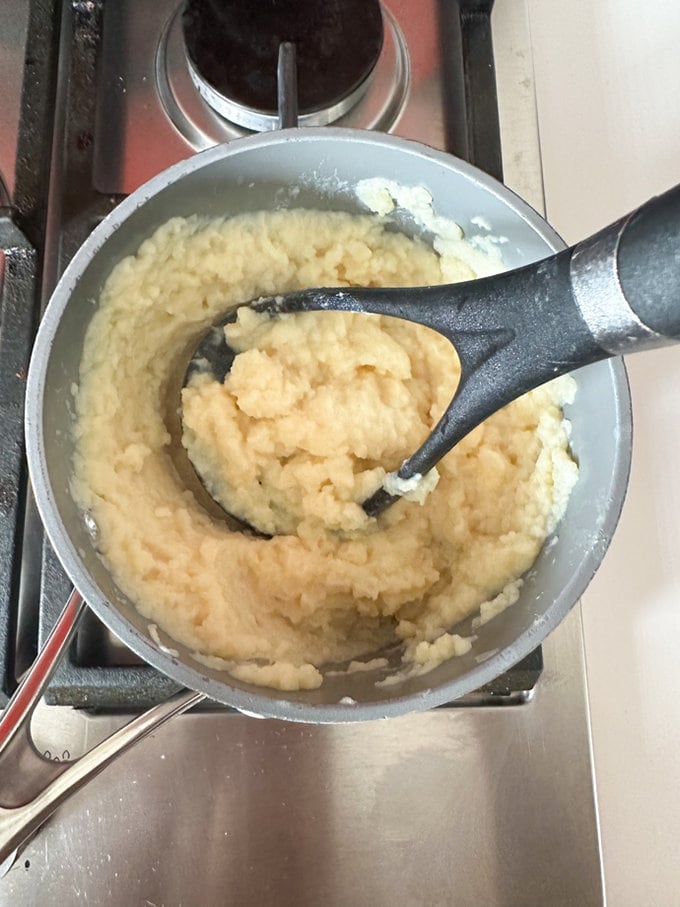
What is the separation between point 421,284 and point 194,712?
1.78ft

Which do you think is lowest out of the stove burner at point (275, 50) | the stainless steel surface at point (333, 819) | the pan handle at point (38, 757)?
the stainless steel surface at point (333, 819)

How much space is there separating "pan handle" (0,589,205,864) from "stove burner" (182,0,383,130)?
57 centimetres

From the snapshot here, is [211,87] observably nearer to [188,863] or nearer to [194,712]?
[194,712]

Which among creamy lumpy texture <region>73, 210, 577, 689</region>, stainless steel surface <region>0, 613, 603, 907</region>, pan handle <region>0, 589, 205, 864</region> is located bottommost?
stainless steel surface <region>0, 613, 603, 907</region>

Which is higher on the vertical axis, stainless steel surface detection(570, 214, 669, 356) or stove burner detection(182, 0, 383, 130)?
stove burner detection(182, 0, 383, 130)

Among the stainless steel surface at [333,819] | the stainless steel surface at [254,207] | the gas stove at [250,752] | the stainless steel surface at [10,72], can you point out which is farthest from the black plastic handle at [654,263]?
the stainless steel surface at [10,72]

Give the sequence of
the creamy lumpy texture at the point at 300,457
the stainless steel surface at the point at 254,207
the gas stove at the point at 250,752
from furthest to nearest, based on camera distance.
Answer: the gas stove at the point at 250,752 < the creamy lumpy texture at the point at 300,457 < the stainless steel surface at the point at 254,207

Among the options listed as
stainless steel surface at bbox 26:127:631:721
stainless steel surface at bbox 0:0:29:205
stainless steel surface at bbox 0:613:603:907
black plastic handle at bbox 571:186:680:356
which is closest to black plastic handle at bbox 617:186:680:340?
black plastic handle at bbox 571:186:680:356

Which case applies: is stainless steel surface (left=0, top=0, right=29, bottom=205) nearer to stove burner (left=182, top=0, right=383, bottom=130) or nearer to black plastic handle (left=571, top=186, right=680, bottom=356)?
stove burner (left=182, top=0, right=383, bottom=130)

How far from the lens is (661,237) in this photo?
0.46 metres

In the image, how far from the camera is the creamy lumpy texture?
72 centimetres

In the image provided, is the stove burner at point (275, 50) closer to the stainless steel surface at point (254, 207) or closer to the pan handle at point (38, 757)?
the stainless steel surface at point (254, 207)

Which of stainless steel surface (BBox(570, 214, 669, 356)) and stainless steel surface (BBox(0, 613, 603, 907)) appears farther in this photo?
stainless steel surface (BBox(0, 613, 603, 907))

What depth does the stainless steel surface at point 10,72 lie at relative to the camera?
0.92 metres
